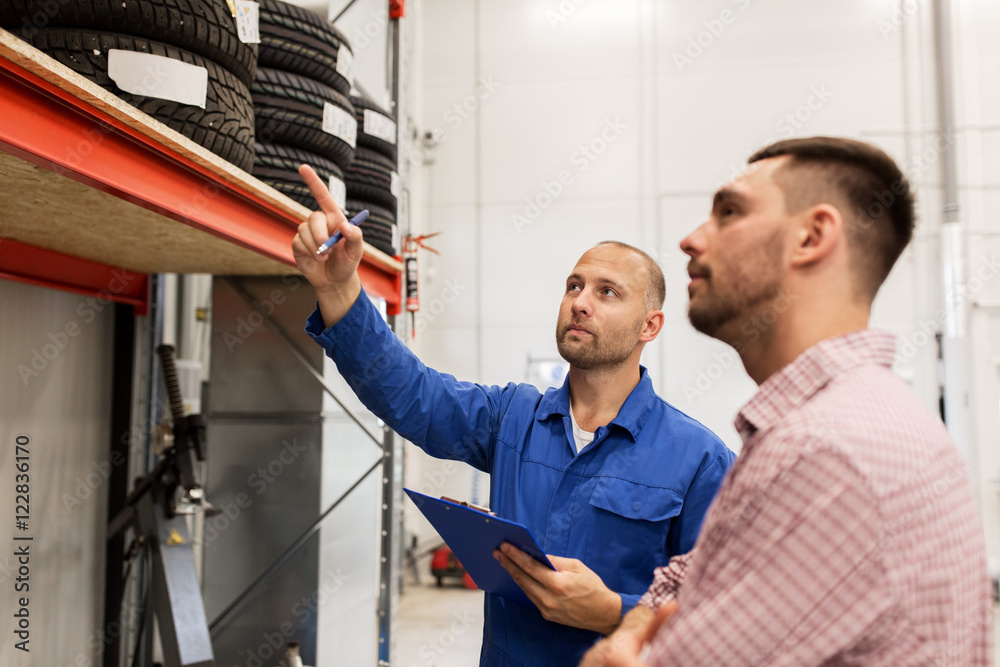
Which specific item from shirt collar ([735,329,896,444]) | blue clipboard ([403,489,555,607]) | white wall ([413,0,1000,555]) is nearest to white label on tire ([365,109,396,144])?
blue clipboard ([403,489,555,607])

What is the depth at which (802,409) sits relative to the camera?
3.02 feet

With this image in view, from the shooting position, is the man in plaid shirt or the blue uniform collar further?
the blue uniform collar

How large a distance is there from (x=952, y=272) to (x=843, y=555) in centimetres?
811

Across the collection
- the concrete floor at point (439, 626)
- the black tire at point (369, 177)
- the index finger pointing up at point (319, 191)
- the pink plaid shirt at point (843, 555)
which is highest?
the black tire at point (369, 177)

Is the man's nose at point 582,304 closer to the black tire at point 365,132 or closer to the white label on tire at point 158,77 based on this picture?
the white label on tire at point 158,77

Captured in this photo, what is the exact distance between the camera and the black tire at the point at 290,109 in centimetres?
275

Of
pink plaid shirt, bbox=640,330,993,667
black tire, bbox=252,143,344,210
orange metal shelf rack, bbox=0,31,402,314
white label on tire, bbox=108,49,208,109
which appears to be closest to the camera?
pink plaid shirt, bbox=640,330,993,667

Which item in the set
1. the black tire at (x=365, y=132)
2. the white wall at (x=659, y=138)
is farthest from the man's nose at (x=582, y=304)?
the white wall at (x=659, y=138)

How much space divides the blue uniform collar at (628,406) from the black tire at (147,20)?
142cm

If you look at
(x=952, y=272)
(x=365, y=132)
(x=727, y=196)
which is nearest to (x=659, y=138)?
(x=952, y=272)

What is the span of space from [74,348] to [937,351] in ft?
26.4

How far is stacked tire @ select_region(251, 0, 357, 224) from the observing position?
2760 mm

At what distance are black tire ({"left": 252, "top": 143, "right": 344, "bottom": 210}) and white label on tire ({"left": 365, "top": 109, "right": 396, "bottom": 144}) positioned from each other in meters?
0.80

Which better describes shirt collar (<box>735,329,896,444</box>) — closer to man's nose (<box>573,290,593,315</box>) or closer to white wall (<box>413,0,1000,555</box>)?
man's nose (<box>573,290,593,315</box>)
